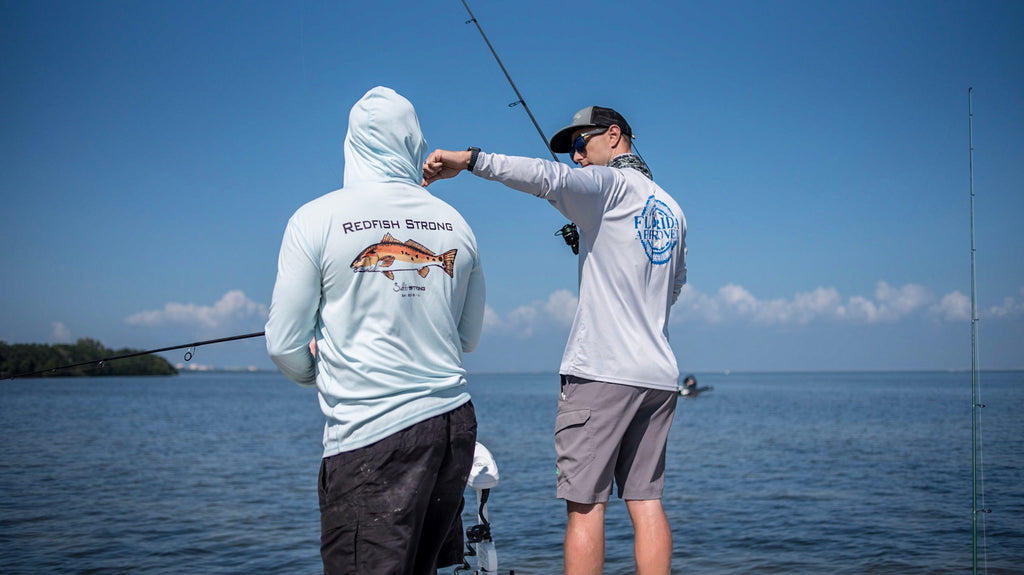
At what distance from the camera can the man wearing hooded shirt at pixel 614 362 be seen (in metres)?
2.78

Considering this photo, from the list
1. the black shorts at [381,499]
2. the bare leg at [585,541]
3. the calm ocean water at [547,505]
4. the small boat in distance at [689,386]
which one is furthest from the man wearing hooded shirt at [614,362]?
the small boat in distance at [689,386]

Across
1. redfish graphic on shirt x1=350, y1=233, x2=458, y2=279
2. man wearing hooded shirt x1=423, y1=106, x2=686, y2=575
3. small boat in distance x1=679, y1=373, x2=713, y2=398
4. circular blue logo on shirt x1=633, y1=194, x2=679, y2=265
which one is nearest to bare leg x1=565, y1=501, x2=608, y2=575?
man wearing hooded shirt x1=423, y1=106, x2=686, y2=575

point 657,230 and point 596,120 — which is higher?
point 596,120

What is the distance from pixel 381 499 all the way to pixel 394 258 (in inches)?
27.4

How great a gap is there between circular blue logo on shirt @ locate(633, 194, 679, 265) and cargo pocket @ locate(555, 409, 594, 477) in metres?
0.73

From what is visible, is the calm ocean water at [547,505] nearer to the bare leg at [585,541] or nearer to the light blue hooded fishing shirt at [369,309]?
the bare leg at [585,541]

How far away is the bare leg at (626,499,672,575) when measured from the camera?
2811 mm

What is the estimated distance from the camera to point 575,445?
9.23 ft

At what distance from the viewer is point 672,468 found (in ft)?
51.9

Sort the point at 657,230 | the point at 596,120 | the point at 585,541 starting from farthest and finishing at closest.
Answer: the point at 596,120
the point at 657,230
the point at 585,541

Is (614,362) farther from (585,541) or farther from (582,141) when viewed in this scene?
(582,141)

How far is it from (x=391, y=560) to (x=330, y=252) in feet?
2.93

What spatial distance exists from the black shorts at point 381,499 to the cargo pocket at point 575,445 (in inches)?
33.3

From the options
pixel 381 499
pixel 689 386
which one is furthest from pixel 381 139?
pixel 689 386
